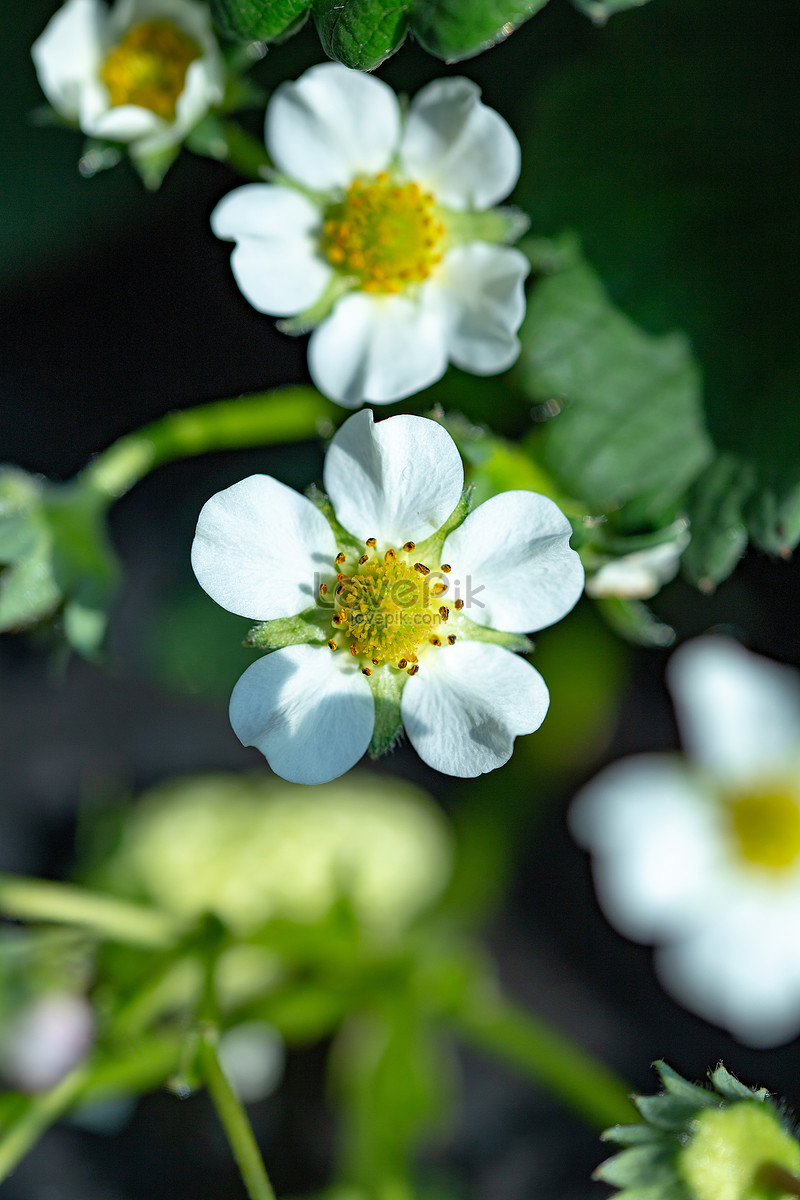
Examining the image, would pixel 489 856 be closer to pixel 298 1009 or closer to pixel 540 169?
pixel 298 1009

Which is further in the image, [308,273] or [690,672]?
[690,672]

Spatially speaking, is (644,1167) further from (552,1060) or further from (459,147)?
(459,147)

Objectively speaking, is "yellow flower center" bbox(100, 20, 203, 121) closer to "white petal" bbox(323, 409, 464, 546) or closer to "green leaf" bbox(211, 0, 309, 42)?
"green leaf" bbox(211, 0, 309, 42)

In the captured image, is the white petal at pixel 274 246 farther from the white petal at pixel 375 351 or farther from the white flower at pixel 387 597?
the white flower at pixel 387 597

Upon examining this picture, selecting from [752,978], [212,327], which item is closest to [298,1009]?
[752,978]

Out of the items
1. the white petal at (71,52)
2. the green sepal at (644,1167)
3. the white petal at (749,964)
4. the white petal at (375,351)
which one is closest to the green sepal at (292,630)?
the white petal at (375,351)

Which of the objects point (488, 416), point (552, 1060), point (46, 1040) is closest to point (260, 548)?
point (488, 416)
